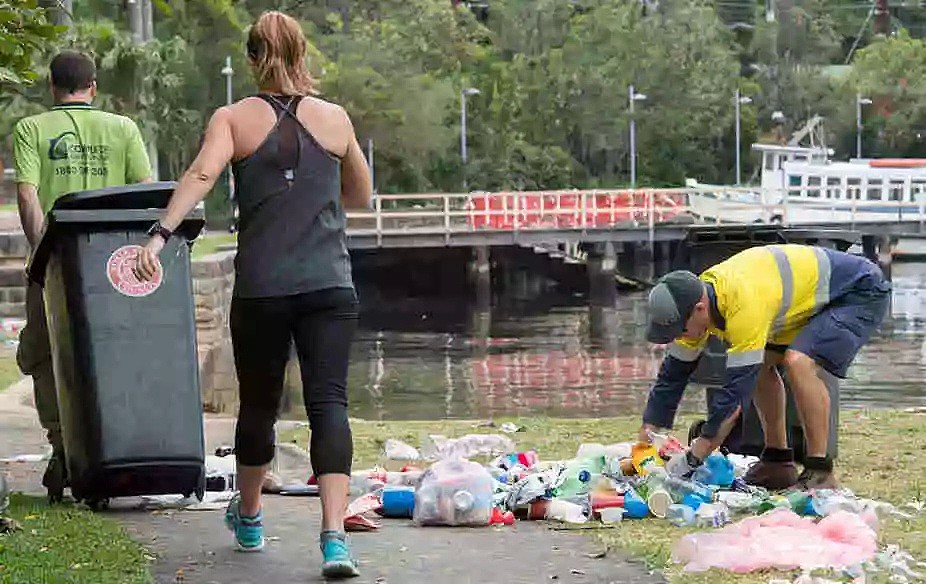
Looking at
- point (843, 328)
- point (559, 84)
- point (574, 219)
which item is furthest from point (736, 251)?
point (559, 84)

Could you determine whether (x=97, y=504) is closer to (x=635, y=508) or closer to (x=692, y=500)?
(x=635, y=508)

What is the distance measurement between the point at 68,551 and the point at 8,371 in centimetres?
868

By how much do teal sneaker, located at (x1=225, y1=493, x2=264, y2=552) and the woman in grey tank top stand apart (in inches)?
16.9

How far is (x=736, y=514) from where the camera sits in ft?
21.3

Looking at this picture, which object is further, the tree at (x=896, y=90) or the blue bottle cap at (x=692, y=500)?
the tree at (x=896, y=90)

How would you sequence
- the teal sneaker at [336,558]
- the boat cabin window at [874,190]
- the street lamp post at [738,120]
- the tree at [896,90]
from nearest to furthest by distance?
the teal sneaker at [336,558] → the boat cabin window at [874,190] → the street lamp post at [738,120] → the tree at [896,90]

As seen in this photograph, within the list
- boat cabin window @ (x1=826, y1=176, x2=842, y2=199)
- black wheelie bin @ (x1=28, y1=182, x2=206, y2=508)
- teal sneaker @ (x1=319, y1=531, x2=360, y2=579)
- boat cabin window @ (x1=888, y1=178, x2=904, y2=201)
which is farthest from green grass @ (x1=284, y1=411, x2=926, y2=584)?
boat cabin window @ (x1=888, y1=178, x2=904, y2=201)

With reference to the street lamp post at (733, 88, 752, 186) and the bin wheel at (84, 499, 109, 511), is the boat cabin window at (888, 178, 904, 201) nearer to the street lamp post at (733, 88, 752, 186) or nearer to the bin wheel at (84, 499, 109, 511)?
the street lamp post at (733, 88, 752, 186)

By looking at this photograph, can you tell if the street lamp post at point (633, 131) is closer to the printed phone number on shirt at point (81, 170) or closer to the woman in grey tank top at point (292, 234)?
the printed phone number on shirt at point (81, 170)

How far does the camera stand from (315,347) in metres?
5.27

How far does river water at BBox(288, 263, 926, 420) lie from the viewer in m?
18.3

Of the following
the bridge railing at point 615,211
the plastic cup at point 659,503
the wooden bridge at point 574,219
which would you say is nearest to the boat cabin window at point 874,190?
the bridge railing at point 615,211

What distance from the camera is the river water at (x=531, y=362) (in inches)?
721

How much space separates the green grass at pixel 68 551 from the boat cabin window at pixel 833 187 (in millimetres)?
45562
